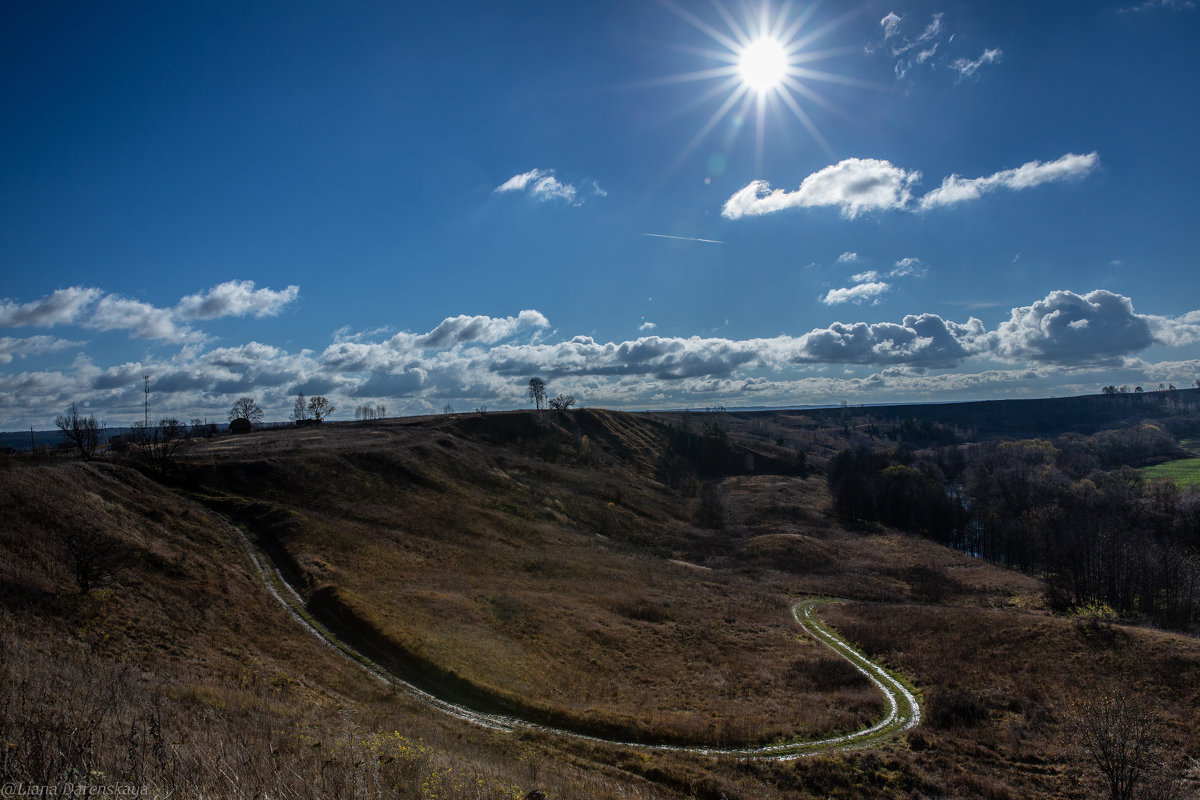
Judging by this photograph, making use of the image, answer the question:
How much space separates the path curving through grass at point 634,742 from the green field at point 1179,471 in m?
163

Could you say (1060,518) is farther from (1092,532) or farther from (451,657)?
(451,657)

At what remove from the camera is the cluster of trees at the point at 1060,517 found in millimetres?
60438

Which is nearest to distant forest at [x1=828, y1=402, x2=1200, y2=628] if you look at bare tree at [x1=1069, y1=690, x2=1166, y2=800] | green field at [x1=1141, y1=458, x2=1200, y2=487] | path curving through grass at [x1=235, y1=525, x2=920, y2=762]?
green field at [x1=1141, y1=458, x2=1200, y2=487]

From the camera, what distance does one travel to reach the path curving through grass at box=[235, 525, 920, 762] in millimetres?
22953

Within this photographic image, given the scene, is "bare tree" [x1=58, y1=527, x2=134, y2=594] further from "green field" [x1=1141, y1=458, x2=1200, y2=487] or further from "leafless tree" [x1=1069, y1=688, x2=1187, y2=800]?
"green field" [x1=1141, y1=458, x2=1200, y2=487]

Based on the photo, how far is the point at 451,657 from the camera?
28.8m

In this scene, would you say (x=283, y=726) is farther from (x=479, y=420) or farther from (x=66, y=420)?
(x=479, y=420)

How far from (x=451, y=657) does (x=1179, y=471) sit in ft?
751

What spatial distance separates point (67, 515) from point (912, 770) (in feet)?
150

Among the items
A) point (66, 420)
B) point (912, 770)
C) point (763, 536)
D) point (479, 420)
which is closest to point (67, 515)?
point (912, 770)

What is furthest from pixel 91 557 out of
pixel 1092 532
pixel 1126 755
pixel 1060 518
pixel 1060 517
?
pixel 1060 517

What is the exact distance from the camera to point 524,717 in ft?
80.4

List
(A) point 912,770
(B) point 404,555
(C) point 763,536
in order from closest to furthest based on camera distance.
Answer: (A) point 912,770 < (B) point 404,555 < (C) point 763,536

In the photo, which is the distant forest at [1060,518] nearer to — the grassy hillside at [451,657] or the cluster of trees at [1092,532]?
the cluster of trees at [1092,532]
